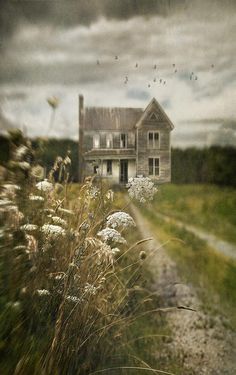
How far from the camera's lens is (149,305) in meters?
2.71

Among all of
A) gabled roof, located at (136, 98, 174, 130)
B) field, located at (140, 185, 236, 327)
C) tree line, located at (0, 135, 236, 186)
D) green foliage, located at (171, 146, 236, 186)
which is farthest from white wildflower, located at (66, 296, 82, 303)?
gabled roof, located at (136, 98, 174, 130)

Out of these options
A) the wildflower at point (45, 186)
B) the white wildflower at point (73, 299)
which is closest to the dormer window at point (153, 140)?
the wildflower at point (45, 186)

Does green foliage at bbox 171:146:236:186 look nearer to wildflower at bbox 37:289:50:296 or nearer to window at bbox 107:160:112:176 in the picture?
window at bbox 107:160:112:176

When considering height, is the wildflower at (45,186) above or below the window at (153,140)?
below

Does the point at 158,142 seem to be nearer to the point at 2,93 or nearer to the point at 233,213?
the point at 233,213

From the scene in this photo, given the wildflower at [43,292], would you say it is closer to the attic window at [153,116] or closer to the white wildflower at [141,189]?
the white wildflower at [141,189]

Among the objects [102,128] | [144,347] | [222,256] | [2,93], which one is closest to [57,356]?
[144,347]

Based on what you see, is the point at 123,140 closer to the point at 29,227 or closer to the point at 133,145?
the point at 133,145

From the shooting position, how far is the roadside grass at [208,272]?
2.71 m

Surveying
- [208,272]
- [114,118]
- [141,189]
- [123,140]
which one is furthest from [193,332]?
[114,118]

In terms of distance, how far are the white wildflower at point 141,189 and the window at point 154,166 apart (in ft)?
0.11

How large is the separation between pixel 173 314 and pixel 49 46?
1.27 m

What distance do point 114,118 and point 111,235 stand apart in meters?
0.49

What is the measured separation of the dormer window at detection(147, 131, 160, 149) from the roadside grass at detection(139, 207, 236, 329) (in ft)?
0.87
